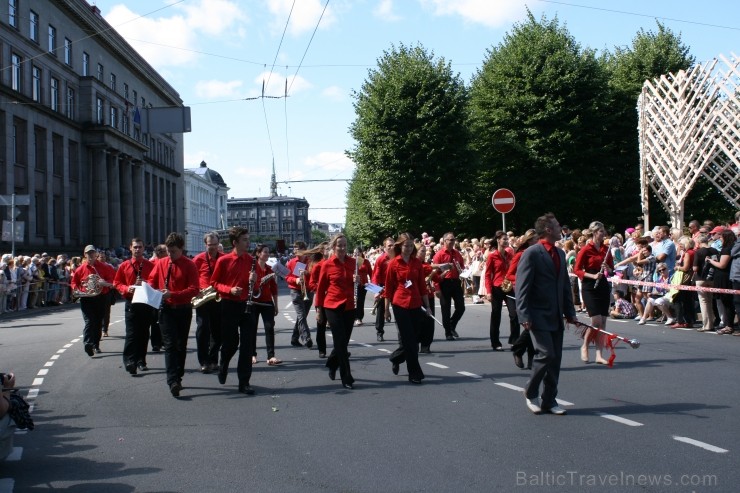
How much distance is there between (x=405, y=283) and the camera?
1041 cm

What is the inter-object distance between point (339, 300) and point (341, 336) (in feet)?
1.44

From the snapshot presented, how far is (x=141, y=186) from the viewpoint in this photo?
6569 cm

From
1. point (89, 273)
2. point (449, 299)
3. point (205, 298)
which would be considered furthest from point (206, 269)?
point (449, 299)

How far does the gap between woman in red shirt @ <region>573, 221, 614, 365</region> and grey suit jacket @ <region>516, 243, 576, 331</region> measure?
3.60 metres

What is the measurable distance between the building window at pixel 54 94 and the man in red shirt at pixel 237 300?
134 ft

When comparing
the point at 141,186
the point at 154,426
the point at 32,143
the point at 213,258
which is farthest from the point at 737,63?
the point at 141,186

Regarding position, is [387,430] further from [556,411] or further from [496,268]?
[496,268]

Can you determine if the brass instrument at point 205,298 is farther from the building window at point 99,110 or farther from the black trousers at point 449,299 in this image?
the building window at point 99,110

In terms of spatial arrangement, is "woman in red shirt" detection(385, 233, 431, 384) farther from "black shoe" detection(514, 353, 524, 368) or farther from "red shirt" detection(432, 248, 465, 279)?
"red shirt" detection(432, 248, 465, 279)

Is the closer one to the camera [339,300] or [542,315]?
[542,315]

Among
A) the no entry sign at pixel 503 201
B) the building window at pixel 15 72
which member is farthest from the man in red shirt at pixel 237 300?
the building window at pixel 15 72

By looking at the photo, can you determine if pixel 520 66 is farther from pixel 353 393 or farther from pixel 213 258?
pixel 353 393

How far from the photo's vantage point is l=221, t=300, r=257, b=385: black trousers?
31.9 ft

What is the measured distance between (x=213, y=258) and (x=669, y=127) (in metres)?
22.1
